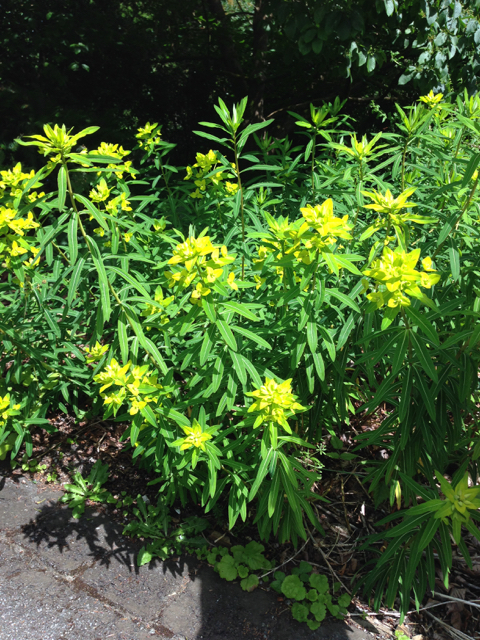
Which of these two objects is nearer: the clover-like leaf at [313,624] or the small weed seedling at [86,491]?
the clover-like leaf at [313,624]

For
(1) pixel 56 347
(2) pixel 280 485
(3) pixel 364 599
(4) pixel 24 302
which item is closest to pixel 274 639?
(3) pixel 364 599

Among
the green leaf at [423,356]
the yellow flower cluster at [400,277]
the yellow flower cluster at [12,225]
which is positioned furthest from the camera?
the yellow flower cluster at [12,225]

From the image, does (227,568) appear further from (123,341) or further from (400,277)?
(400,277)

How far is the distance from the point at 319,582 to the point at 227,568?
0.46 m

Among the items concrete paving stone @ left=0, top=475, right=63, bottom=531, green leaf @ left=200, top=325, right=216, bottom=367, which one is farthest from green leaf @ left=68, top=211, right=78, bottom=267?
concrete paving stone @ left=0, top=475, right=63, bottom=531

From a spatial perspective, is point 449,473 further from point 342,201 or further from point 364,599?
point 342,201

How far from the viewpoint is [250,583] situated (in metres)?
2.35

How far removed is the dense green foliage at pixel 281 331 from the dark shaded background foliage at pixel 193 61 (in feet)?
7.25

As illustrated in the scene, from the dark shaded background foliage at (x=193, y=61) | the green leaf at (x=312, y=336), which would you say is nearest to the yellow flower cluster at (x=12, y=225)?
the green leaf at (x=312, y=336)

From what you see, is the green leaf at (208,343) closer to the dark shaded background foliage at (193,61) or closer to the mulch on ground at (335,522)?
the mulch on ground at (335,522)

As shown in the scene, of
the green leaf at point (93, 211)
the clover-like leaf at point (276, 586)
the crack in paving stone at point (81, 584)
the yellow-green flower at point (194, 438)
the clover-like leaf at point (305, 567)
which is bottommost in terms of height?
the crack in paving stone at point (81, 584)

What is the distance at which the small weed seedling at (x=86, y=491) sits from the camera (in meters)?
2.73

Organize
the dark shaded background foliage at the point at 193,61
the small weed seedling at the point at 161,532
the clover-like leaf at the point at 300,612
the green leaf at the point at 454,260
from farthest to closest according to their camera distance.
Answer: the dark shaded background foliage at the point at 193,61 < the small weed seedling at the point at 161,532 < the clover-like leaf at the point at 300,612 < the green leaf at the point at 454,260

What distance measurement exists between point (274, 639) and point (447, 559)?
2.97 ft
